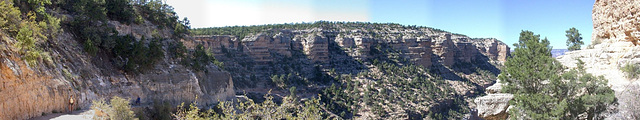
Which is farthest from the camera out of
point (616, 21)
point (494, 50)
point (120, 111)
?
point (494, 50)

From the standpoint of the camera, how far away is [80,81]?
15.2 m

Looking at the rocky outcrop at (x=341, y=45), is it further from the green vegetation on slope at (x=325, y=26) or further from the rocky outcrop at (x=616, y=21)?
the rocky outcrop at (x=616, y=21)

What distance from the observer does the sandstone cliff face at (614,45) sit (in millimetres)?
12164

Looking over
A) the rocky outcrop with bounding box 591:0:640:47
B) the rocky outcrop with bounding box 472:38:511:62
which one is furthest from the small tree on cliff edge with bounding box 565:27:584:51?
the rocky outcrop with bounding box 472:38:511:62

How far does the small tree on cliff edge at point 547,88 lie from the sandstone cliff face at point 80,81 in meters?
15.1

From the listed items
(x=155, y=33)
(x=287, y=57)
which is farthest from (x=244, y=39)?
(x=155, y=33)

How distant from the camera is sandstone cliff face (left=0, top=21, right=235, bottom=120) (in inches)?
436

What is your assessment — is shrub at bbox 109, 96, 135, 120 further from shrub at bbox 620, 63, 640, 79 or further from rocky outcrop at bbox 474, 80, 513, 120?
shrub at bbox 620, 63, 640, 79

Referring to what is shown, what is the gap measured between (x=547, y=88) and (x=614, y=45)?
8.86ft

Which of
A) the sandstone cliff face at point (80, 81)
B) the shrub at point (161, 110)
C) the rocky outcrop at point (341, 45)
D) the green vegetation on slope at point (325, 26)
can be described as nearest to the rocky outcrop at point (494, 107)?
the shrub at point (161, 110)

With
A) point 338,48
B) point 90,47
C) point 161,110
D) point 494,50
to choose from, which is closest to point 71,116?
point 90,47

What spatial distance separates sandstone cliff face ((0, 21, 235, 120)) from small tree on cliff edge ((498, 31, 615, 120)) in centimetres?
1509

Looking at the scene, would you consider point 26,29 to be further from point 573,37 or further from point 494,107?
point 573,37

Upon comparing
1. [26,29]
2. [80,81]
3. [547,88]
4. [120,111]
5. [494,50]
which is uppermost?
[26,29]
